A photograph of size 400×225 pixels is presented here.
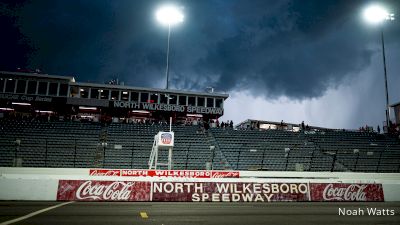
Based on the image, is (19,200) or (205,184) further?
(205,184)

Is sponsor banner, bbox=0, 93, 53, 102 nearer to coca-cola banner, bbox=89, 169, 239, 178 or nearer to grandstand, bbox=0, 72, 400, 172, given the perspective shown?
grandstand, bbox=0, 72, 400, 172

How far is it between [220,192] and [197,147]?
45.6ft

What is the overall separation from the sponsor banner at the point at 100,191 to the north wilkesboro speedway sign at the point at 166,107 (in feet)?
95.6

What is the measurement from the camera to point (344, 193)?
1697cm

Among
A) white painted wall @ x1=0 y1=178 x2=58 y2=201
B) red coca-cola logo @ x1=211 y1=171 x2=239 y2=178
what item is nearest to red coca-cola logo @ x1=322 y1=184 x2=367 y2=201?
red coca-cola logo @ x1=211 y1=171 x2=239 y2=178

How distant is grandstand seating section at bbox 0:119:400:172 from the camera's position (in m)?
25.9

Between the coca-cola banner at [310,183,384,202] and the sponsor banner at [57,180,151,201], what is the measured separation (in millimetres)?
8913

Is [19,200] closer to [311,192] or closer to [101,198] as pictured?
[101,198]

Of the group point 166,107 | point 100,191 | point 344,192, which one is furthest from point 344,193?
point 166,107

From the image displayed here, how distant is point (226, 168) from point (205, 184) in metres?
10.1

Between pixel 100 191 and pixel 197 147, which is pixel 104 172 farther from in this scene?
pixel 197 147

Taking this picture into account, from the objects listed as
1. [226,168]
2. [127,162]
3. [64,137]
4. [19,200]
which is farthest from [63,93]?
[19,200]

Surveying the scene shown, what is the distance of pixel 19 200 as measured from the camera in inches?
587

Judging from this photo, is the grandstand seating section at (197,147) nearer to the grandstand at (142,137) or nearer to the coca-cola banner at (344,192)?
the grandstand at (142,137)
